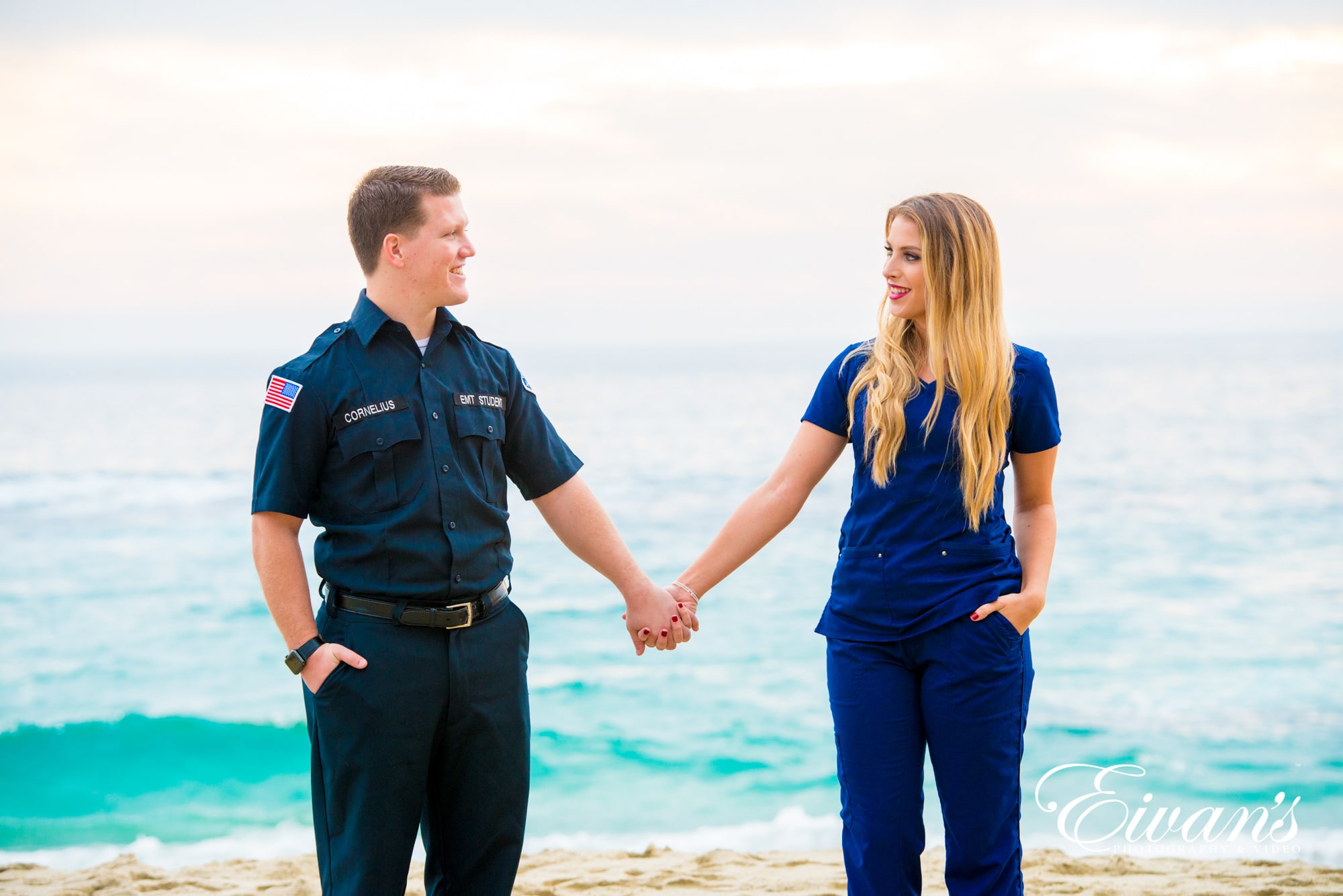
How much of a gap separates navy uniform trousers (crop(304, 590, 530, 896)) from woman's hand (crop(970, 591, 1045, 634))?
114cm

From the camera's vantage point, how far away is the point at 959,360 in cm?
283

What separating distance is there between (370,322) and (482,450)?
42 cm

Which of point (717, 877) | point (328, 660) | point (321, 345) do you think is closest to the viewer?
point (328, 660)

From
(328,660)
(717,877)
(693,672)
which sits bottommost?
(693,672)

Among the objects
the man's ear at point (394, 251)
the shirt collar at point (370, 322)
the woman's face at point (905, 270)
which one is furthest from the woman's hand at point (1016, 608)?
the man's ear at point (394, 251)

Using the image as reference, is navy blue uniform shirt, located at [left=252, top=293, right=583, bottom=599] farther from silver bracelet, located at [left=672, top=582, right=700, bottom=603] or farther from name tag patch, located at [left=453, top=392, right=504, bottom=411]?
silver bracelet, located at [left=672, top=582, right=700, bottom=603]

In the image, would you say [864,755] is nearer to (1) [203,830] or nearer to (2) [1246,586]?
(1) [203,830]

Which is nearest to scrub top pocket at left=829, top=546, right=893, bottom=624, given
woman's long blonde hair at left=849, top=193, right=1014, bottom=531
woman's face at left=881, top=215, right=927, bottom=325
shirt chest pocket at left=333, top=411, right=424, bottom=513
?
woman's long blonde hair at left=849, top=193, right=1014, bottom=531

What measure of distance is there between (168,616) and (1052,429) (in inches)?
495

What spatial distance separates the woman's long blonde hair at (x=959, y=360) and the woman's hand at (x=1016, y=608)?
0.64 feet

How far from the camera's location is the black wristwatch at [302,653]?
2.59 m

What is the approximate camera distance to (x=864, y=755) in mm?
2768

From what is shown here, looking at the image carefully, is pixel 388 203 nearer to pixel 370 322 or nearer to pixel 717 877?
pixel 370 322

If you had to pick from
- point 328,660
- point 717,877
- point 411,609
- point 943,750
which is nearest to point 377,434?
point 411,609
